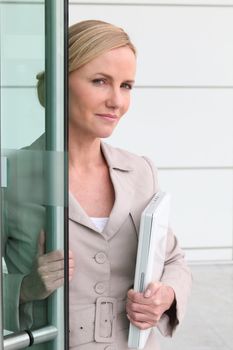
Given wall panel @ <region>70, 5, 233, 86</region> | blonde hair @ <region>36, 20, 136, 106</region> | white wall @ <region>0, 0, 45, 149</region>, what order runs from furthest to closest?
wall panel @ <region>70, 5, 233, 86</region> → blonde hair @ <region>36, 20, 136, 106</region> → white wall @ <region>0, 0, 45, 149</region>

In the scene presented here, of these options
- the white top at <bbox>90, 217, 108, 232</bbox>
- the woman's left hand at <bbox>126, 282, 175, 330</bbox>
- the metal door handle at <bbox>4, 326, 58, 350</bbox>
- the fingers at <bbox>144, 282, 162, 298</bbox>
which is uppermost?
the white top at <bbox>90, 217, 108, 232</bbox>

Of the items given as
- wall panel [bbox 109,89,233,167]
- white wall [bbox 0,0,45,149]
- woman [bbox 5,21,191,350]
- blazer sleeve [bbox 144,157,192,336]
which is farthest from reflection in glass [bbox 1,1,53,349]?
wall panel [bbox 109,89,233,167]

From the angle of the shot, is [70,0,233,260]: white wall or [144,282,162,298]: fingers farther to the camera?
[70,0,233,260]: white wall

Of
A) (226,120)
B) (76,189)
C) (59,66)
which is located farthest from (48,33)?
(226,120)

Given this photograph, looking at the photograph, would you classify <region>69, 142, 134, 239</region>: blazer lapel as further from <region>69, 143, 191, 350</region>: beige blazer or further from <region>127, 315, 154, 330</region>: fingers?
<region>127, 315, 154, 330</region>: fingers

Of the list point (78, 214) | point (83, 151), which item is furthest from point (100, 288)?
point (83, 151)

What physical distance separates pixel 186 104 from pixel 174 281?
3428mm

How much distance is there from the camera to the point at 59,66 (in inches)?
32.4

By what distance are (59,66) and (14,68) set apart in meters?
0.06

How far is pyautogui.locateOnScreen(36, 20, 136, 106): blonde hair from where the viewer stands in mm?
993

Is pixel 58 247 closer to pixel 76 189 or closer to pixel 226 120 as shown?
pixel 76 189

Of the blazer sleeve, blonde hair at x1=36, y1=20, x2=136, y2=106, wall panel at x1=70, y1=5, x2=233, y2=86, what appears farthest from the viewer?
wall panel at x1=70, y1=5, x2=233, y2=86

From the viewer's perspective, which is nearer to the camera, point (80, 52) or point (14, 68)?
point (14, 68)

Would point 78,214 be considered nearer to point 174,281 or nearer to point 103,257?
point 103,257
